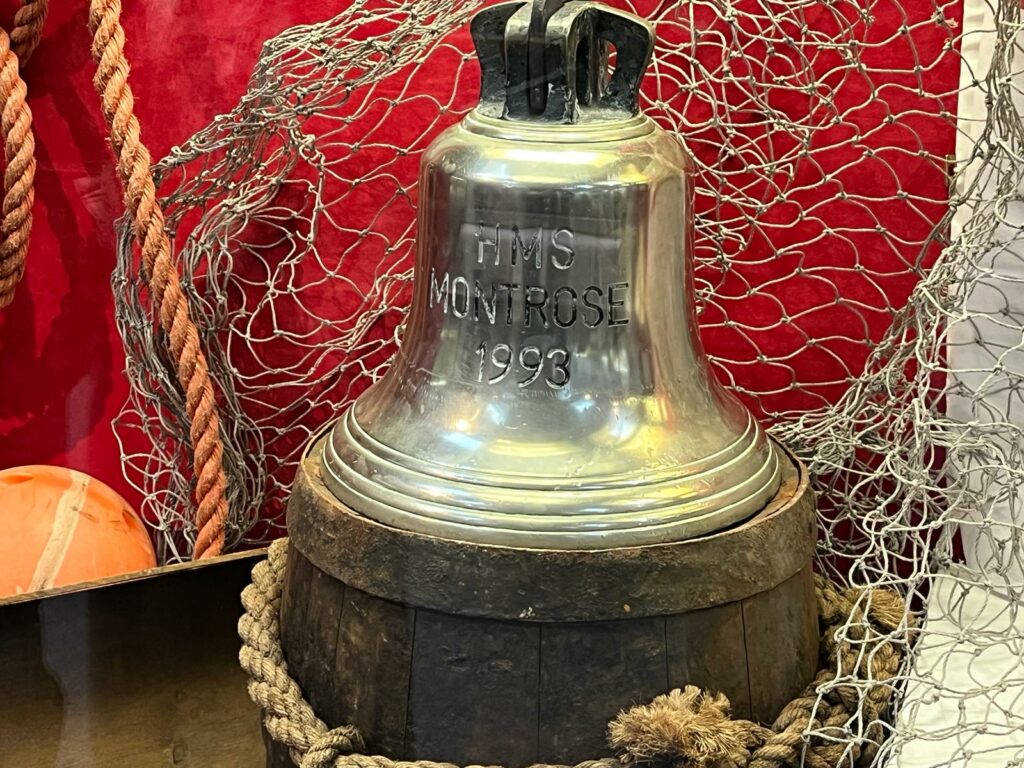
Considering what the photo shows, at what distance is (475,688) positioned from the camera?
0.78m

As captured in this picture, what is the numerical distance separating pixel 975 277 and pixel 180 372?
2.60ft

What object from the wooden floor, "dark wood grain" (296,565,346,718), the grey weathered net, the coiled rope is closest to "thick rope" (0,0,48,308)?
the coiled rope

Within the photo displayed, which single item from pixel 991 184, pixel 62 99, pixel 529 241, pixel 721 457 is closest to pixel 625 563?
pixel 721 457

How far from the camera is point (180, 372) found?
1242 millimetres

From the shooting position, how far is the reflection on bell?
2.64 feet

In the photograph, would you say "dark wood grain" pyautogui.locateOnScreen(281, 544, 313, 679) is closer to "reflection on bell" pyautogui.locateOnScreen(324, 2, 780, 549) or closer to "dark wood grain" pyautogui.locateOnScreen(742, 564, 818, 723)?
"reflection on bell" pyautogui.locateOnScreen(324, 2, 780, 549)

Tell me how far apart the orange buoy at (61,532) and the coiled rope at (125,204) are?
3.8 inches

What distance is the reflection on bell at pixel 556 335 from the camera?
2.64ft

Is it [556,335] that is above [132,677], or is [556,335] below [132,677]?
above

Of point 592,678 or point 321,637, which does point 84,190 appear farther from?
point 592,678

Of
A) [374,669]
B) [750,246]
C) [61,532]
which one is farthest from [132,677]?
[750,246]

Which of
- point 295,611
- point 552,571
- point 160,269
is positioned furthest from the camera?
point 160,269

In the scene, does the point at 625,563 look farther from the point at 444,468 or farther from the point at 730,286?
the point at 730,286

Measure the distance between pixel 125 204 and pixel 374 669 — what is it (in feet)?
2.10
